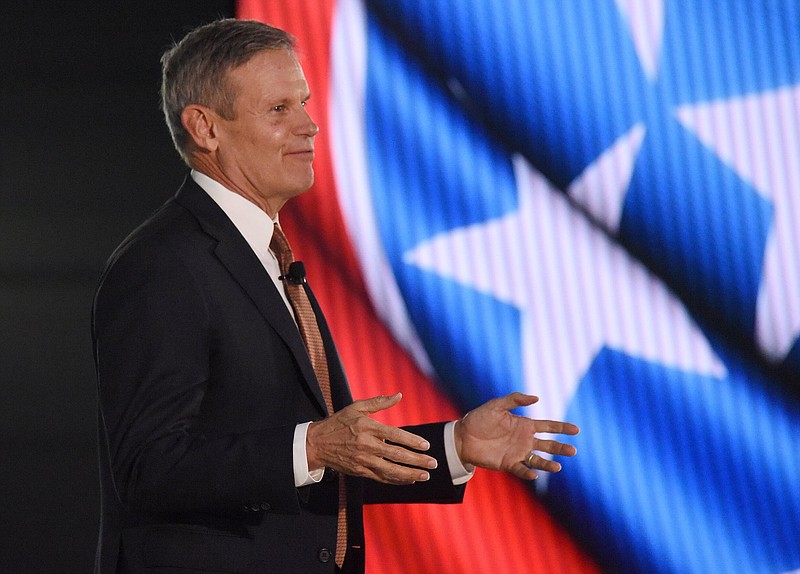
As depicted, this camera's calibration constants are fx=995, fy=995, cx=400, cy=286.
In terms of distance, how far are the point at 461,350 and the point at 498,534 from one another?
1.51 ft

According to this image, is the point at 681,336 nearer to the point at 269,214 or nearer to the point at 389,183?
the point at 389,183

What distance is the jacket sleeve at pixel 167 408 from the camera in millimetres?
1228

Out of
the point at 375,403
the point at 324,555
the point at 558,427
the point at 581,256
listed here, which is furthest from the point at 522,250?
the point at 375,403

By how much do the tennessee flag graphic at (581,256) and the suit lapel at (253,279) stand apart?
1050mm

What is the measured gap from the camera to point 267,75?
1.57 m

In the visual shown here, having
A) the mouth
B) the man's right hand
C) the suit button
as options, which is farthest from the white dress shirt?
the man's right hand

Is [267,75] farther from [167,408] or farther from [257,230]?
[167,408]

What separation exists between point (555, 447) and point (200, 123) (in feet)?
2.43

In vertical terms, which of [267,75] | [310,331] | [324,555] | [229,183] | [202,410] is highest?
[267,75]

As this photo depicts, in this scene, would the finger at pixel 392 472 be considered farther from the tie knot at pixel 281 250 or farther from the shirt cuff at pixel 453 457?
the tie knot at pixel 281 250

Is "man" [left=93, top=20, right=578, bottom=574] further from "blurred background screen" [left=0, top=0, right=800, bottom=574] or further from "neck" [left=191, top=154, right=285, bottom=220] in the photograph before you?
"blurred background screen" [left=0, top=0, right=800, bottom=574]

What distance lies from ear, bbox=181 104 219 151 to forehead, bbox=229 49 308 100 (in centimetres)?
6

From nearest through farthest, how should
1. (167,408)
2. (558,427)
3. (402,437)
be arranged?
(402,437) < (167,408) < (558,427)

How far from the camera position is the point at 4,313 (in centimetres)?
263
